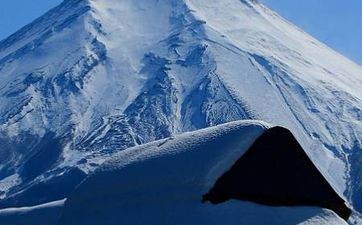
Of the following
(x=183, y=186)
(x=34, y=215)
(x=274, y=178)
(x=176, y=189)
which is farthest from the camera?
(x=34, y=215)

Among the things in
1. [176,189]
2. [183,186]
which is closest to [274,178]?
[183,186]

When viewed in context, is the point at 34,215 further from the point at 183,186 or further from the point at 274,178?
the point at 274,178

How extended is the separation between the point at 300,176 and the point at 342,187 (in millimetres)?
163735

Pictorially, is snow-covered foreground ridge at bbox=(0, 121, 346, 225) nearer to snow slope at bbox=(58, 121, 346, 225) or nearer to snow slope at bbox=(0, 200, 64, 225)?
snow slope at bbox=(58, 121, 346, 225)

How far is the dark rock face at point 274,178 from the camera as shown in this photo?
1129 inches

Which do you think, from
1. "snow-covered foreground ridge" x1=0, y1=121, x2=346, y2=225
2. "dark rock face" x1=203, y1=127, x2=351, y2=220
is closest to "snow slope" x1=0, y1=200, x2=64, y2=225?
"snow-covered foreground ridge" x1=0, y1=121, x2=346, y2=225

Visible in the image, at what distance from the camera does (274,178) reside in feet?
94.5

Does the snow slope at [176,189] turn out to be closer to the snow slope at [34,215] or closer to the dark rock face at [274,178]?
the dark rock face at [274,178]

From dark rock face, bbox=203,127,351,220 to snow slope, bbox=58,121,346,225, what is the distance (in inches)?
7.8

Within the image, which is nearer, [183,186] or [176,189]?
[183,186]

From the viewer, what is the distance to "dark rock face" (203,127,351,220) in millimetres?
28688

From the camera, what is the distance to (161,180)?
3020 centimetres

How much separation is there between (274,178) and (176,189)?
8.64 feet

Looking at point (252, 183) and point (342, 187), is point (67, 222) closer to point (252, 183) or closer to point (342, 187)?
point (252, 183)
